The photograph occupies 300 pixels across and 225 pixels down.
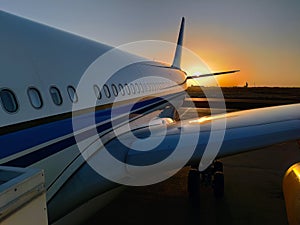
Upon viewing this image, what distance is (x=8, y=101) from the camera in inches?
118

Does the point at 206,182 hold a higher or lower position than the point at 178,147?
lower

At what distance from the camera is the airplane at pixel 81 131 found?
317cm

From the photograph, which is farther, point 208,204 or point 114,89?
point 114,89

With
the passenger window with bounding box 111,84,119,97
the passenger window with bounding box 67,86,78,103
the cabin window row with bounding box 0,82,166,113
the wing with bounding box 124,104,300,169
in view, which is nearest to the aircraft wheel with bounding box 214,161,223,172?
the wing with bounding box 124,104,300,169

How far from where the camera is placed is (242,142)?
15.9 ft

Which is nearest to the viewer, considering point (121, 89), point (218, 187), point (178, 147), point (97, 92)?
point (178, 147)

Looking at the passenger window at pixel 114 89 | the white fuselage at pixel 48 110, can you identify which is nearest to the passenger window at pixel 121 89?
the passenger window at pixel 114 89

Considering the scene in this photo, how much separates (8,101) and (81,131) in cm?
127

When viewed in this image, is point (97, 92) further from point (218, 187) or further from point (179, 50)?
point (179, 50)

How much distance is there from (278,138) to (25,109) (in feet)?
12.9

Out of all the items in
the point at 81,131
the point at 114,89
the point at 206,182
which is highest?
the point at 114,89

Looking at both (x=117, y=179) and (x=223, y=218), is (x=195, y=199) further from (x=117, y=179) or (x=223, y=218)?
(x=117, y=179)

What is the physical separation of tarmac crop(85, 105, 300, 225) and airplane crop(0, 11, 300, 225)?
41 cm

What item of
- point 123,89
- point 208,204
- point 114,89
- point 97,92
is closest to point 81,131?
point 97,92
